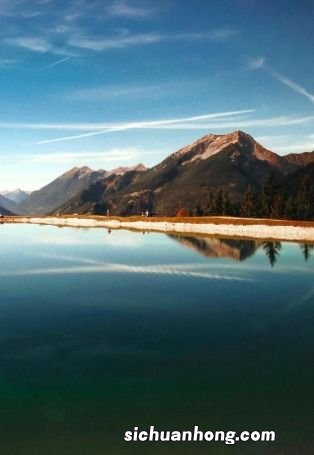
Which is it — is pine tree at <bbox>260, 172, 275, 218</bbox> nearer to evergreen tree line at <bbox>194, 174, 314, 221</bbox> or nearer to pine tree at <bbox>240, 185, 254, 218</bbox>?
evergreen tree line at <bbox>194, 174, 314, 221</bbox>

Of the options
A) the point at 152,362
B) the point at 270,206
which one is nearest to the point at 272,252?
the point at 152,362

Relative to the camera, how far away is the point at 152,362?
2042cm

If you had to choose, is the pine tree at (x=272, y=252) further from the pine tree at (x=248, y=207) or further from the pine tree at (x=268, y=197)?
the pine tree at (x=248, y=207)

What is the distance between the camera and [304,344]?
75.5 feet

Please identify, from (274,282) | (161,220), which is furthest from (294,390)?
(161,220)

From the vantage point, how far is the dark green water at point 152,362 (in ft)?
47.9

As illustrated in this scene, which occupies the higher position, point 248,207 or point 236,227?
point 248,207

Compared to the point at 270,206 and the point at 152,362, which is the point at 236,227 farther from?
the point at 152,362

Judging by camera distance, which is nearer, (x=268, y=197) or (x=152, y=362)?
(x=152, y=362)

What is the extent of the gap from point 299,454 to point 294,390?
4275 millimetres

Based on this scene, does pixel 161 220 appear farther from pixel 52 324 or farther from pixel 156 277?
pixel 52 324

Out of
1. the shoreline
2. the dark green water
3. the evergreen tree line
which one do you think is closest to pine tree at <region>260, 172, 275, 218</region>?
the evergreen tree line

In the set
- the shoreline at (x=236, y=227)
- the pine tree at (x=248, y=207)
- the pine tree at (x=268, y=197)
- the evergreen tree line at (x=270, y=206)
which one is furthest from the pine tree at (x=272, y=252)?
the pine tree at (x=248, y=207)

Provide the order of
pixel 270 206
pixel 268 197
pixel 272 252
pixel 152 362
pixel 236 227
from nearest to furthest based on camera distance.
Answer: pixel 152 362 → pixel 272 252 → pixel 236 227 → pixel 270 206 → pixel 268 197
